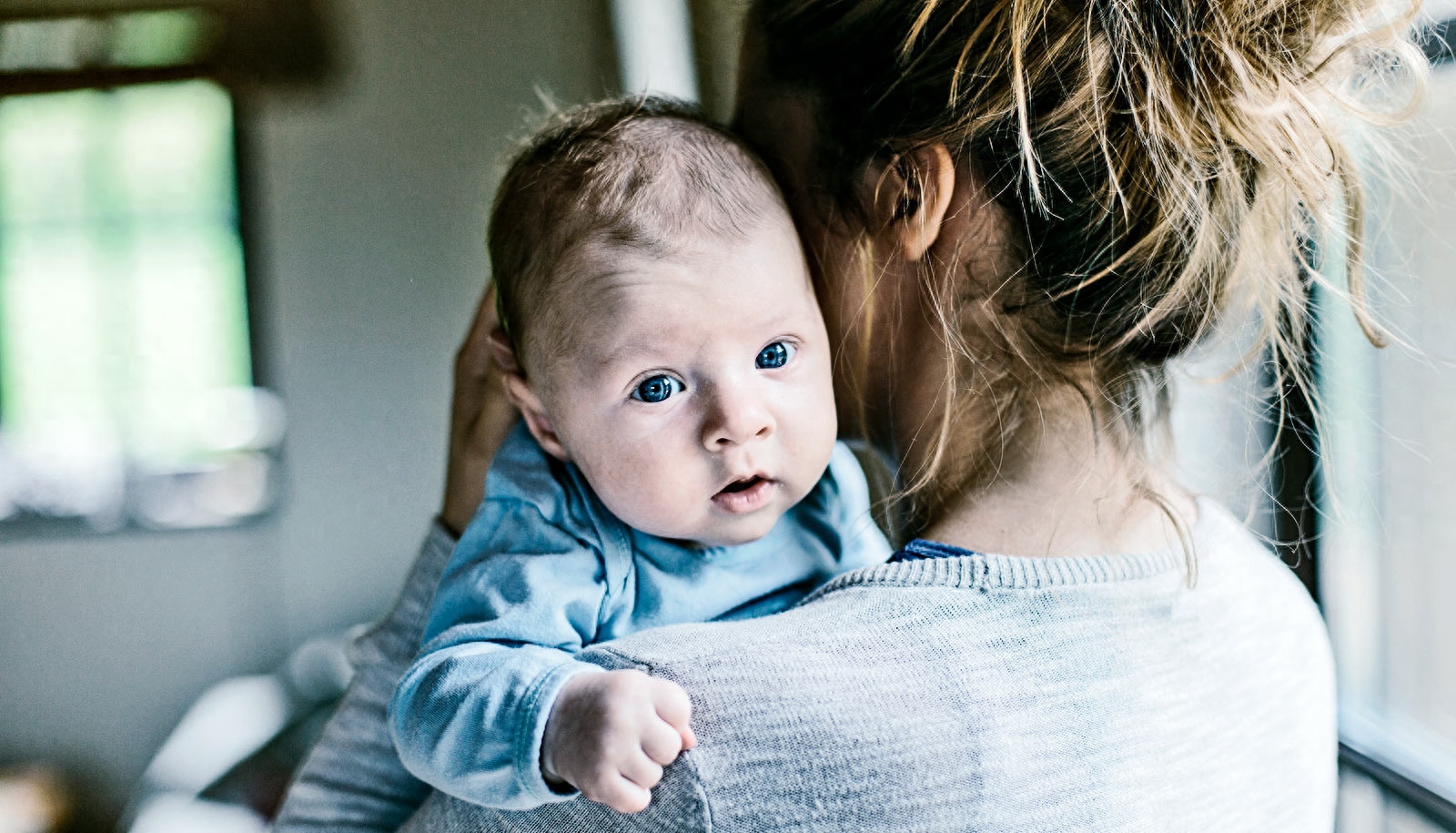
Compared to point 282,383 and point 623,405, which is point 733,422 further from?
point 282,383

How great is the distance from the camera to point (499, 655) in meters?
0.46

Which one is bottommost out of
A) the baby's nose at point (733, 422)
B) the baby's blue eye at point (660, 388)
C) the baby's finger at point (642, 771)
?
the baby's finger at point (642, 771)

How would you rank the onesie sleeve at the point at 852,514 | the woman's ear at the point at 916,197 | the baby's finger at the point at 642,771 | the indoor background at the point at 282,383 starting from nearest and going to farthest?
the baby's finger at the point at 642,771 → the woman's ear at the point at 916,197 → the onesie sleeve at the point at 852,514 → the indoor background at the point at 282,383

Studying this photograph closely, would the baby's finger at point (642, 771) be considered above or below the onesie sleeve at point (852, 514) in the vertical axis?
below

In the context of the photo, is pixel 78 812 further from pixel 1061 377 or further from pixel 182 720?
pixel 1061 377

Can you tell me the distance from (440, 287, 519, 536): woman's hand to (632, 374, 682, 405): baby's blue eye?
16 centimetres

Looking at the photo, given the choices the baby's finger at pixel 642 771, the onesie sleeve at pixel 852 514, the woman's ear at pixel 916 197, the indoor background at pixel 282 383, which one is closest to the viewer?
the baby's finger at pixel 642 771

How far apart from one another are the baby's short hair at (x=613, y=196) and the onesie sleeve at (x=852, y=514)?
18 centimetres

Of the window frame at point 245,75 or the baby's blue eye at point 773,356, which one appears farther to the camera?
the window frame at point 245,75

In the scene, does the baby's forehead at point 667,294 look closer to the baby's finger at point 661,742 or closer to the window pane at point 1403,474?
the baby's finger at point 661,742

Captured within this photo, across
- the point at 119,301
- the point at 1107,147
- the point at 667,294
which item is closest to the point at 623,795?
the point at 667,294

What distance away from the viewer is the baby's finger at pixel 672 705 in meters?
0.38

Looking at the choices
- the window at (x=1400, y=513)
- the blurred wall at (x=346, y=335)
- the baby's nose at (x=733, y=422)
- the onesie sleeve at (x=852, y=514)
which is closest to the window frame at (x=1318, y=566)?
the window at (x=1400, y=513)

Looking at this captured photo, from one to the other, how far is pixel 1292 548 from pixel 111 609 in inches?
39.7
